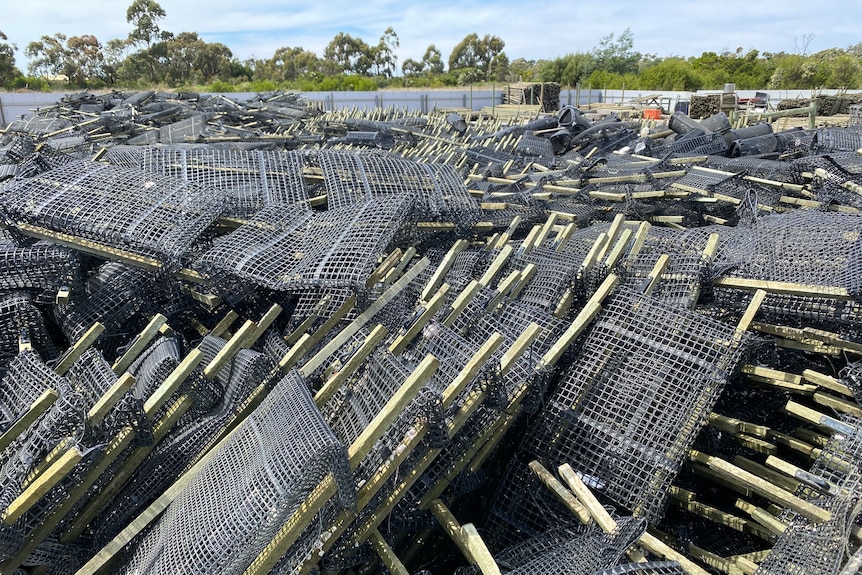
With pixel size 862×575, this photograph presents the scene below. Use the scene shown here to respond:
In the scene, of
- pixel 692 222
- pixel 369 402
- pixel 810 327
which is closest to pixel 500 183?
pixel 692 222

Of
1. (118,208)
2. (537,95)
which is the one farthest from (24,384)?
(537,95)

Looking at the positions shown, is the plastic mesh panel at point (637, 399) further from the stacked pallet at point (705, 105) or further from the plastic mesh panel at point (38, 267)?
the stacked pallet at point (705, 105)

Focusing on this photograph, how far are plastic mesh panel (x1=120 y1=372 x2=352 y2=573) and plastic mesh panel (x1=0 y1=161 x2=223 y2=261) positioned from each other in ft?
4.52

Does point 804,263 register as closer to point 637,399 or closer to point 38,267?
point 637,399

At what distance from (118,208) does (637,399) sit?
3016mm

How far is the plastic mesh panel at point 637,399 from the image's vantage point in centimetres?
223

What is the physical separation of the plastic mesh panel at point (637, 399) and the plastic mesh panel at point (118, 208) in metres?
2.22

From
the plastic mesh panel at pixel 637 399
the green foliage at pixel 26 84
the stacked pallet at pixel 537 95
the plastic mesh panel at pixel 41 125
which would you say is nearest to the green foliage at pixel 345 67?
the green foliage at pixel 26 84

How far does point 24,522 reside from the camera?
200 centimetres

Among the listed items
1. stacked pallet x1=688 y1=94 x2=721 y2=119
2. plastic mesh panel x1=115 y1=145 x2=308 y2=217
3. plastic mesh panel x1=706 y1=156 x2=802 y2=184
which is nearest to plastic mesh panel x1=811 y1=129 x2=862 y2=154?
plastic mesh panel x1=706 y1=156 x2=802 y2=184

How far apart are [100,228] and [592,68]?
46.1 meters

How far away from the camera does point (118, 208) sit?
10.7ft

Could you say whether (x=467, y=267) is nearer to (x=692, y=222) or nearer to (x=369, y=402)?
(x=369, y=402)

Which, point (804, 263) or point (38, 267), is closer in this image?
point (804, 263)
